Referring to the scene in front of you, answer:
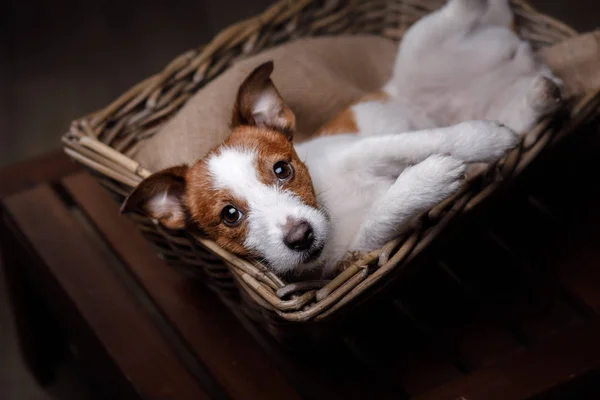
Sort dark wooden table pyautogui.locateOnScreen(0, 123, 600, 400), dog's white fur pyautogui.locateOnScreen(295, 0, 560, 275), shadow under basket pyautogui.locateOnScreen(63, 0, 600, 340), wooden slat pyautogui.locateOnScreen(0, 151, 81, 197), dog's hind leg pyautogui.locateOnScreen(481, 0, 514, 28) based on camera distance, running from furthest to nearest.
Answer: wooden slat pyautogui.locateOnScreen(0, 151, 81, 197), dog's hind leg pyautogui.locateOnScreen(481, 0, 514, 28), dark wooden table pyautogui.locateOnScreen(0, 123, 600, 400), dog's white fur pyautogui.locateOnScreen(295, 0, 560, 275), shadow under basket pyautogui.locateOnScreen(63, 0, 600, 340)

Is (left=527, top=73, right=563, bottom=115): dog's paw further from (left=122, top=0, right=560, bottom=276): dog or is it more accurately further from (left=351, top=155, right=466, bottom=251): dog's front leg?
(left=351, top=155, right=466, bottom=251): dog's front leg

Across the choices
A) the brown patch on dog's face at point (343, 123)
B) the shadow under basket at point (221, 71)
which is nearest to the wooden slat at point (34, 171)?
the shadow under basket at point (221, 71)

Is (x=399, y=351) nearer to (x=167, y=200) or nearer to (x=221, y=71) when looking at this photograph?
(x=167, y=200)

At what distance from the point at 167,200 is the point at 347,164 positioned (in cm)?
41

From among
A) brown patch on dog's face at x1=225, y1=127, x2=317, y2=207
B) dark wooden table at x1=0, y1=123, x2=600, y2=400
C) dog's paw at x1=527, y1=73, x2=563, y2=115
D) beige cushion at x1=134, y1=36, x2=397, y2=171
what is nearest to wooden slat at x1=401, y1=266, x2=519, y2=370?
dark wooden table at x1=0, y1=123, x2=600, y2=400

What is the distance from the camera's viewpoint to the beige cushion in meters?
1.65

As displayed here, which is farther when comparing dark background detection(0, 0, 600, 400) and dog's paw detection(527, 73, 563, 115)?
dark background detection(0, 0, 600, 400)

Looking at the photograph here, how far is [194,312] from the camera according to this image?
1682 millimetres

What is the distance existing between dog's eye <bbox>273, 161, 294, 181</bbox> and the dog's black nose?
0.44 ft

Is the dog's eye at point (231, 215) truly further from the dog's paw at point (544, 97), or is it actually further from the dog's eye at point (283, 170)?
the dog's paw at point (544, 97)

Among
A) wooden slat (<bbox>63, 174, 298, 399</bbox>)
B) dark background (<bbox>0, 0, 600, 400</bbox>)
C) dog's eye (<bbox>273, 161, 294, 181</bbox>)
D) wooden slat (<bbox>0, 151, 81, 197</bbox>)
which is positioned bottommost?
wooden slat (<bbox>63, 174, 298, 399</bbox>)

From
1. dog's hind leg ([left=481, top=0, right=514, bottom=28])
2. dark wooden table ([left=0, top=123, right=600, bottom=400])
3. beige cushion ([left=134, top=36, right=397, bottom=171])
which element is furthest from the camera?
dog's hind leg ([left=481, top=0, right=514, bottom=28])

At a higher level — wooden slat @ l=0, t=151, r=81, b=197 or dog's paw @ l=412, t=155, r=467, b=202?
wooden slat @ l=0, t=151, r=81, b=197

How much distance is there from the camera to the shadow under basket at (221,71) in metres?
1.22
